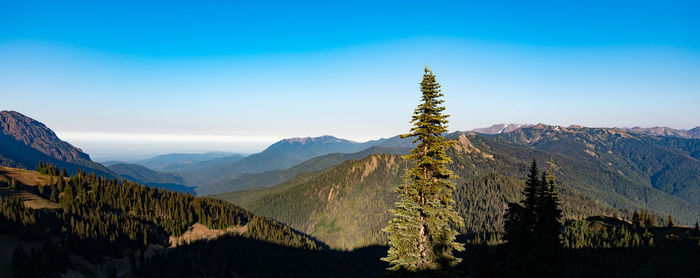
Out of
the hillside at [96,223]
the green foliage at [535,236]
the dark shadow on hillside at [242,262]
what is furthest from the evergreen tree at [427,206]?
the dark shadow on hillside at [242,262]

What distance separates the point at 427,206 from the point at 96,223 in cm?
12146

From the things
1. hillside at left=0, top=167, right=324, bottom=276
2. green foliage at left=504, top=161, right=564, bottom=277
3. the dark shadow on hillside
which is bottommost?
the dark shadow on hillside

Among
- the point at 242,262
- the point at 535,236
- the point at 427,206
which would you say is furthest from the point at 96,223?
the point at 535,236

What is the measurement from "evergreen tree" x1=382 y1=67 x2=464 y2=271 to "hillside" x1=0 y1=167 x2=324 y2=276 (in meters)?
86.9

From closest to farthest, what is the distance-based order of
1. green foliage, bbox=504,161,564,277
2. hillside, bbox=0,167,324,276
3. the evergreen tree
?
1. the evergreen tree
2. green foliage, bbox=504,161,564,277
3. hillside, bbox=0,167,324,276

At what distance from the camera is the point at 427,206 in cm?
2239

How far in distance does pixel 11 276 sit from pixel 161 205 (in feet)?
275

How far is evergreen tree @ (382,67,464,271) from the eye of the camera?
22.5m

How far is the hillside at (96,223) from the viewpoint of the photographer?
78188mm

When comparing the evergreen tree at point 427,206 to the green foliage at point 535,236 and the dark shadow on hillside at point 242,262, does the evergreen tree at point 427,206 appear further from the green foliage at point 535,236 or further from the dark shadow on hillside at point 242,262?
the dark shadow on hillside at point 242,262

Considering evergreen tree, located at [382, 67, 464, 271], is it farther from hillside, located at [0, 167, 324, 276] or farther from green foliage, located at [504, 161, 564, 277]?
hillside, located at [0, 167, 324, 276]

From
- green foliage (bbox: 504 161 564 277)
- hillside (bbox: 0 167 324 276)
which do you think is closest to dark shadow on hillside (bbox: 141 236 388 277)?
hillside (bbox: 0 167 324 276)

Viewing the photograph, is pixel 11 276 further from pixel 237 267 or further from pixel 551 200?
pixel 551 200

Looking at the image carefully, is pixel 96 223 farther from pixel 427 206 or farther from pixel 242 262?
pixel 427 206
